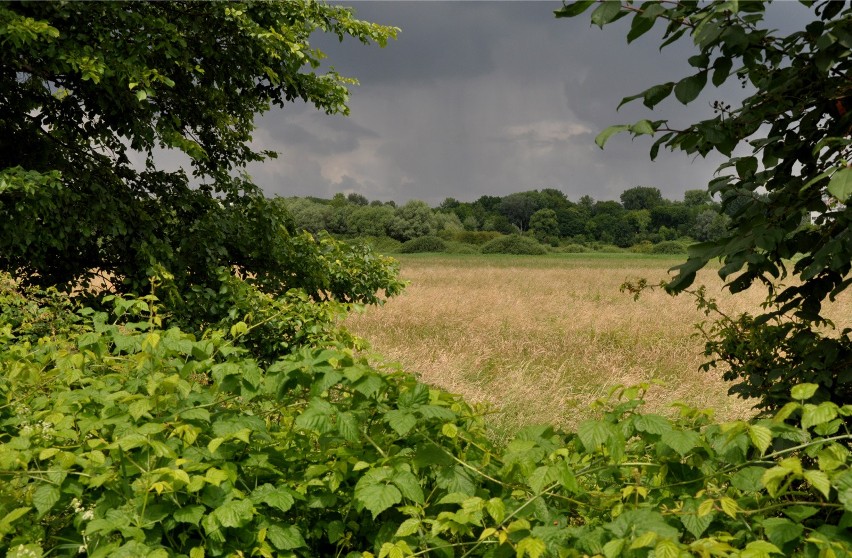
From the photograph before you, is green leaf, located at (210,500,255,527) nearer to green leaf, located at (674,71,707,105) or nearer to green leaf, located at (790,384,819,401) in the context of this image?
green leaf, located at (790,384,819,401)

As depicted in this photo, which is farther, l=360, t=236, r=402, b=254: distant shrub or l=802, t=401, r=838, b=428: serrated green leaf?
l=360, t=236, r=402, b=254: distant shrub

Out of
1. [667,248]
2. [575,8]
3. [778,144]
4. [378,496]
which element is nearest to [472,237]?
[667,248]

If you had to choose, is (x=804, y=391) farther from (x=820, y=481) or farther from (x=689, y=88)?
(x=689, y=88)

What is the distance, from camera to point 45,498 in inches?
112

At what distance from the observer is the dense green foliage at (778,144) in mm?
2768

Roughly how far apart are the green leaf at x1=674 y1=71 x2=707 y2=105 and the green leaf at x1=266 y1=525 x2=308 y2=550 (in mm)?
2490

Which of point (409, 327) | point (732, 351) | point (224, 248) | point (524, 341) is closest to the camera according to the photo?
point (732, 351)

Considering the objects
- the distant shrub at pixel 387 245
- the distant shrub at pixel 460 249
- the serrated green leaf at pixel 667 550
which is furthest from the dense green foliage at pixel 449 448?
the distant shrub at pixel 387 245

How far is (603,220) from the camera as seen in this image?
10925 cm

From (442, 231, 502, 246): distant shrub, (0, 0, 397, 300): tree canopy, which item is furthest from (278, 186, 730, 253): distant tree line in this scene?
(0, 0, 397, 300): tree canopy

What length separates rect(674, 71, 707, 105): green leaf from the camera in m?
2.85

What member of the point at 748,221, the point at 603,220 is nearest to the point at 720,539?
the point at 748,221

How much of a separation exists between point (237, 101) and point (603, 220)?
10497cm

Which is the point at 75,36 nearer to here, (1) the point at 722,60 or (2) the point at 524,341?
(1) the point at 722,60
